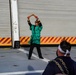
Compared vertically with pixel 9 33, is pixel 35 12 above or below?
above

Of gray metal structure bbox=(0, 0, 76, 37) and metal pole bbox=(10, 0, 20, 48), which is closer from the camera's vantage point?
metal pole bbox=(10, 0, 20, 48)

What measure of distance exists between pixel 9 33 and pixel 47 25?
209cm

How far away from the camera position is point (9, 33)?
1495cm

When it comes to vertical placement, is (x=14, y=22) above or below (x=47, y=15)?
below

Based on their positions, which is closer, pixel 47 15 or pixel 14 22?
pixel 14 22

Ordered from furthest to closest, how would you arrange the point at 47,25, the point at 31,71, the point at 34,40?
the point at 47,25 → the point at 34,40 → the point at 31,71

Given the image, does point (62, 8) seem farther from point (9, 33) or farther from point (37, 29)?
point (37, 29)

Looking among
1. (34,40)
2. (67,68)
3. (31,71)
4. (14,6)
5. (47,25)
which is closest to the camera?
(67,68)

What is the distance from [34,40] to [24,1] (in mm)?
4753

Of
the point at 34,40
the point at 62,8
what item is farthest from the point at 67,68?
the point at 62,8

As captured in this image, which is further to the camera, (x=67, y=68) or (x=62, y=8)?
(x=62, y=8)

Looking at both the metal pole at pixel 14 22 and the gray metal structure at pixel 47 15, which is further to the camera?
the gray metal structure at pixel 47 15

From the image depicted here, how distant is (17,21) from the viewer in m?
14.7

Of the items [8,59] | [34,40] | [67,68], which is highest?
[67,68]
